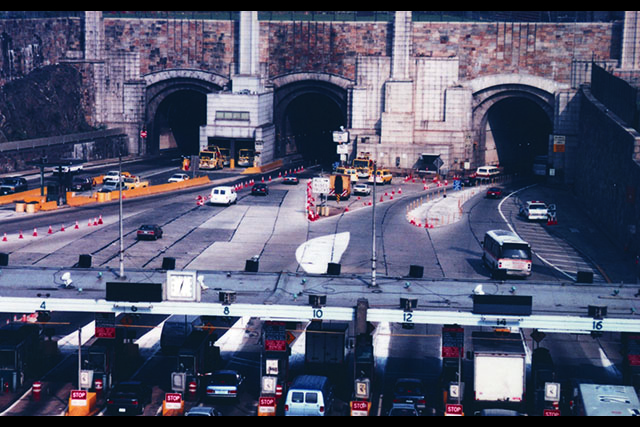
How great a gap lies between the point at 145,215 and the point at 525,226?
3437cm

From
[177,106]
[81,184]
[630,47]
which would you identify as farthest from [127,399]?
[177,106]

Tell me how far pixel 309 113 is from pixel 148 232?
6897cm

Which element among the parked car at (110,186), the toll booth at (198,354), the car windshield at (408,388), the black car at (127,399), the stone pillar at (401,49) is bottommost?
the black car at (127,399)

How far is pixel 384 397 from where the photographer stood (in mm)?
57031

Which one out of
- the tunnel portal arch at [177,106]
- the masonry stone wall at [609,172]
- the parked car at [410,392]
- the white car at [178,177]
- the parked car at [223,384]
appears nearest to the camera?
the parked car at [410,392]

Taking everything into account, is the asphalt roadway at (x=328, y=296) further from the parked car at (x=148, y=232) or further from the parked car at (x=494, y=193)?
the parked car at (x=494, y=193)

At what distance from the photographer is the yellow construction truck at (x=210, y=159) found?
5468 inches

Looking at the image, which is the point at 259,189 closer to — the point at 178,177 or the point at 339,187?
the point at 339,187

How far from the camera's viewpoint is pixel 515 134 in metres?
154

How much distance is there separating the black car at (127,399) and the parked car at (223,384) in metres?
Result: 3.23

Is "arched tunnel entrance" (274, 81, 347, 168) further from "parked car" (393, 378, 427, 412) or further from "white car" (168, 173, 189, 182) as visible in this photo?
"parked car" (393, 378, 427, 412)

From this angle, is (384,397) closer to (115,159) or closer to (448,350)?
(448,350)

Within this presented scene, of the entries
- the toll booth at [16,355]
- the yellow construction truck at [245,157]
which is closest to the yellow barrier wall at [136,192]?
the yellow construction truck at [245,157]

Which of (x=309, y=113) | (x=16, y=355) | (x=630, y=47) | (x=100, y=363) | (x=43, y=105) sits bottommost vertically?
(x=100, y=363)
